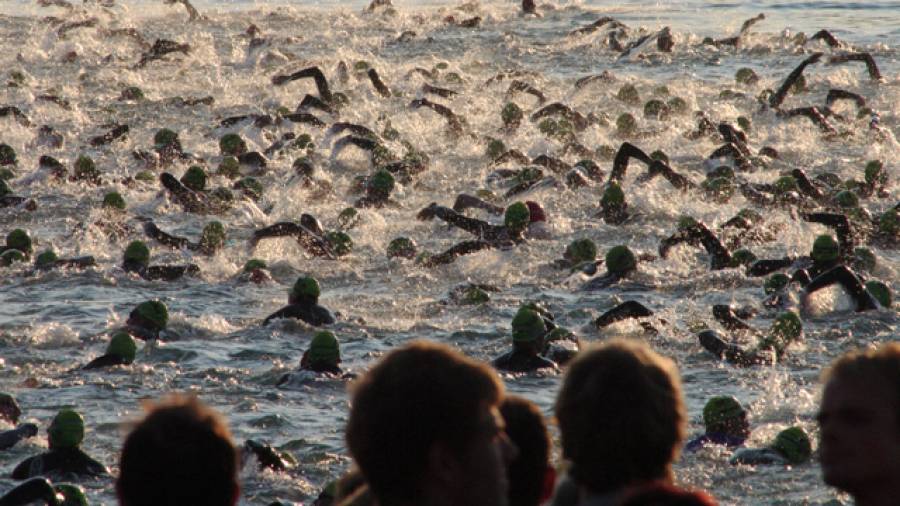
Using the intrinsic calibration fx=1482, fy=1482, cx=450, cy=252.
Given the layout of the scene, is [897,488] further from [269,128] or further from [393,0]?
[393,0]

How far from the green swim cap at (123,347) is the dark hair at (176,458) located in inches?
242

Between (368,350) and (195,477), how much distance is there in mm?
6797

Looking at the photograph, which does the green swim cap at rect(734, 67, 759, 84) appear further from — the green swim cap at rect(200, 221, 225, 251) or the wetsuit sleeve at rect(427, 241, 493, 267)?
the green swim cap at rect(200, 221, 225, 251)

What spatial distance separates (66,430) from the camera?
743cm

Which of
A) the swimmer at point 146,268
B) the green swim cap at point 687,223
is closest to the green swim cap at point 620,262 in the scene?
the green swim cap at point 687,223

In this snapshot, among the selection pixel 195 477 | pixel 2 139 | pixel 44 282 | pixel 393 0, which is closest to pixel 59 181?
pixel 2 139

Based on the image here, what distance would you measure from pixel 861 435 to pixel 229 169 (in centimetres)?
1437

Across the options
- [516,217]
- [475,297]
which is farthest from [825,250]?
[516,217]

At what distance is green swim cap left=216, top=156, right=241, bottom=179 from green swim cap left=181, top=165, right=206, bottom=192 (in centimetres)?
125

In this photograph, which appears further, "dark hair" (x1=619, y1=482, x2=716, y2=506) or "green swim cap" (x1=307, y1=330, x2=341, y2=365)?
"green swim cap" (x1=307, y1=330, x2=341, y2=365)

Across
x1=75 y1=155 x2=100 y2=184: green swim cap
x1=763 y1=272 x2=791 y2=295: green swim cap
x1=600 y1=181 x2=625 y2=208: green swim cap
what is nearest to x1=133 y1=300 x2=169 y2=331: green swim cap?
x1=763 y1=272 x2=791 y2=295: green swim cap

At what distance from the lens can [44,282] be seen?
40.4 feet

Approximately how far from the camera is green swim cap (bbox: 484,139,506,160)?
18.1 meters

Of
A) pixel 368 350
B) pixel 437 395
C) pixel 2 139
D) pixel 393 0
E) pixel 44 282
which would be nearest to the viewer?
pixel 437 395
